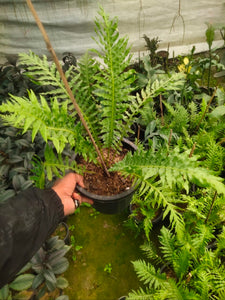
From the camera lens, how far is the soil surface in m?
1.33

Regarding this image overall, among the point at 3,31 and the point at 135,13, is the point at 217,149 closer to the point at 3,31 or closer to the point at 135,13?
the point at 135,13

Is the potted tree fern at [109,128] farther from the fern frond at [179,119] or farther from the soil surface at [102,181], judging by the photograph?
the fern frond at [179,119]

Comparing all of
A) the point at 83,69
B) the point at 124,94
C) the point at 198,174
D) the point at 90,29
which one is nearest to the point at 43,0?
the point at 90,29

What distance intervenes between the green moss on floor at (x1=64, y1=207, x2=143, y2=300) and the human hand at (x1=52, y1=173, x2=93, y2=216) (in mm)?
659

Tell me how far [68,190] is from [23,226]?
317mm

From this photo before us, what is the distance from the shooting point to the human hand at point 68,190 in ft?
3.84

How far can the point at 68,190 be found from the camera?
3.94 feet

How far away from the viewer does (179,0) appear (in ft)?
7.25

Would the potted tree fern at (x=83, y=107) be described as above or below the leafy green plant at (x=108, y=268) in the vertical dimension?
above

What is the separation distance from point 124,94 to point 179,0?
160 cm

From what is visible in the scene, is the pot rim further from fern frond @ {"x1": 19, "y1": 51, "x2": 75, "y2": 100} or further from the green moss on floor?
the green moss on floor

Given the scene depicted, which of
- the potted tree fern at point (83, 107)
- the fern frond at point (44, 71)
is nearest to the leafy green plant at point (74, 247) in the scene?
the potted tree fern at point (83, 107)

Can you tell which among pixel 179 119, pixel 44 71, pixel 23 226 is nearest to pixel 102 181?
pixel 23 226

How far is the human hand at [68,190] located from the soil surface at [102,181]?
0.06m
